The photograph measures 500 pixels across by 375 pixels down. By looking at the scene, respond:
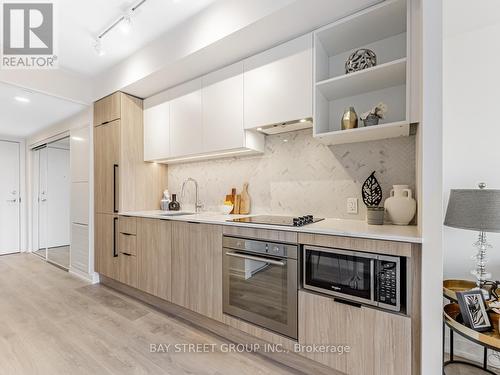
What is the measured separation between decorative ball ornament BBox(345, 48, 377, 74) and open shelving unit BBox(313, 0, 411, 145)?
0.30ft

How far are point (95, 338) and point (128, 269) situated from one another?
2.70ft

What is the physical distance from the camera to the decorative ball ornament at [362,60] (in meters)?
1.72

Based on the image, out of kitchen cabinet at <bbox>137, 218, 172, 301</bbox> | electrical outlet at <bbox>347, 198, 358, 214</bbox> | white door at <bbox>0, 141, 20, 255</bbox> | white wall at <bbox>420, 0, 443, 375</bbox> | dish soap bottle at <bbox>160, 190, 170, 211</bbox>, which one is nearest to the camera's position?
white wall at <bbox>420, 0, 443, 375</bbox>

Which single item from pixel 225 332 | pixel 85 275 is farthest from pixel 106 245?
pixel 225 332

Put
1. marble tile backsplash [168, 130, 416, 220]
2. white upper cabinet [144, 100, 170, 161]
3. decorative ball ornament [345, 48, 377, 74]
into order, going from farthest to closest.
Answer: white upper cabinet [144, 100, 170, 161] < marble tile backsplash [168, 130, 416, 220] < decorative ball ornament [345, 48, 377, 74]

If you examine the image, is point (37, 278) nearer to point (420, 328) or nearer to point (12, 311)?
point (12, 311)

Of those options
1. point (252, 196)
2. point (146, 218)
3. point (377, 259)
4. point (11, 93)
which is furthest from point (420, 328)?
point (11, 93)

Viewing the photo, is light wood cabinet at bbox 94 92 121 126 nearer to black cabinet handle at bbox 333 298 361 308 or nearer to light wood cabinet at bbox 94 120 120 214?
light wood cabinet at bbox 94 120 120 214

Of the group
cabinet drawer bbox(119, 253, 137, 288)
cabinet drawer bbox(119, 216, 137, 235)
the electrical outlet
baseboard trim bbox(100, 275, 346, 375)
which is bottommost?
baseboard trim bbox(100, 275, 346, 375)

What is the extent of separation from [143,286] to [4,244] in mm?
4165

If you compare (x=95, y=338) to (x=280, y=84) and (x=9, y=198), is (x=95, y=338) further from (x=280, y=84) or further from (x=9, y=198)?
(x=9, y=198)

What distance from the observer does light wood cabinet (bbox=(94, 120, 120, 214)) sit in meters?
3.00

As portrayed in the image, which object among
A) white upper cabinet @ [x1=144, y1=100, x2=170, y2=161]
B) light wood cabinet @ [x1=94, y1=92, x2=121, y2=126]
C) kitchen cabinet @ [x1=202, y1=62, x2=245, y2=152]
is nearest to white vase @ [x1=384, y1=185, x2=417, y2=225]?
kitchen cabinet @ [x1=202, y1=62, x2=245, y2=152]

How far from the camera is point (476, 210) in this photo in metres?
1.36
